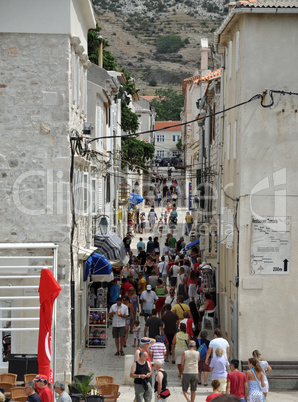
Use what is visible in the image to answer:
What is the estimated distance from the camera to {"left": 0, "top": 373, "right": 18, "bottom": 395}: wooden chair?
13.7 meters

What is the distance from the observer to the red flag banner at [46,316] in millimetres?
12594

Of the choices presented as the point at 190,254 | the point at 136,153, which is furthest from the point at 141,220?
the point at 190,254

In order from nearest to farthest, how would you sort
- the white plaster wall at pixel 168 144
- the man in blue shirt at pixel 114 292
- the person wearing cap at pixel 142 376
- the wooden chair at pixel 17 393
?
the person wearing cap at pixel 142 376 < the wooden chair at pixel 17 393 < the man in blue shirt at pixel 114 292 < the white plaster wall at pixel 168 144

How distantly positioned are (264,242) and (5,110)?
675 centimetres

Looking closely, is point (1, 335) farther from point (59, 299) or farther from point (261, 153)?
point (261, 153)

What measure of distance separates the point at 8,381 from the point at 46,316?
2.18 metres

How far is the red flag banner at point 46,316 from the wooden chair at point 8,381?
142cm

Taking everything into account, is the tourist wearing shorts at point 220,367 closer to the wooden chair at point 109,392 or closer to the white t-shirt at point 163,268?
the wooden chair at point 109,392

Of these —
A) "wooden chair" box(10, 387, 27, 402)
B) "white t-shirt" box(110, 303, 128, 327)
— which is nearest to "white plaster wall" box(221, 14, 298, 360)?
"white t-shirt" box(110, 303, 128, 327)

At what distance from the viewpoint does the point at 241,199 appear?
54.1 ft

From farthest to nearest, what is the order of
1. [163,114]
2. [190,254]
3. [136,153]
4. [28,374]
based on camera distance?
[163,114]
[136,153]
[190,254]
[28,374]

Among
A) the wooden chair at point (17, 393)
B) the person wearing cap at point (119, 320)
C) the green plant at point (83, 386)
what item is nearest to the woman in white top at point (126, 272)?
the person wearing cap at point (119, 320)

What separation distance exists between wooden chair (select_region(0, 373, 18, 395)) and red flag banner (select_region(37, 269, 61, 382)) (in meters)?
1.42

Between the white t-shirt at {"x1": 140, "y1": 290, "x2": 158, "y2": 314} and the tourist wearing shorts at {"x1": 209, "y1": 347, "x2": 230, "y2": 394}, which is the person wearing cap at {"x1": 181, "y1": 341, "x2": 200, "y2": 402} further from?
the white t-shirt at {"x1": 140, "y1": 290, "x2": 158, "y2": 314}
